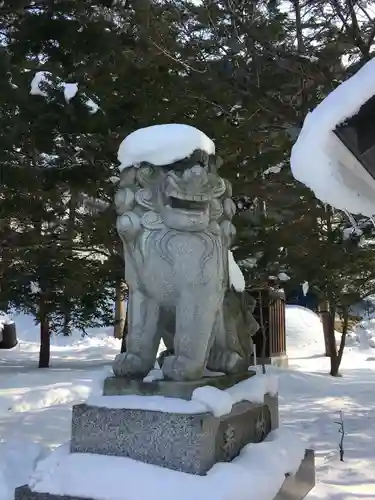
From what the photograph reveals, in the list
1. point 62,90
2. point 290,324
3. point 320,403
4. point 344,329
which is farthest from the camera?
point 290,324

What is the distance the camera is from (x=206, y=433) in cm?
293

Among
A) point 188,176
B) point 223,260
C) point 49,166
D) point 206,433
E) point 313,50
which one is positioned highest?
point 313,50

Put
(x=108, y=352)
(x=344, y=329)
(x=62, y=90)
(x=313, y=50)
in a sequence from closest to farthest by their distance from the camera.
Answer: (x=313, y=50) < (x=62, y=90) < (x=344, y=329) < (x=108, y=352)

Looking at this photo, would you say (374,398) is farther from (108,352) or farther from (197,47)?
(108,352)

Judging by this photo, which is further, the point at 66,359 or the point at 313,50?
the point at 66,359

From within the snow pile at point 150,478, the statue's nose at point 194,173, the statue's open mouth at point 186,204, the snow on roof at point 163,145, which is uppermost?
the snow on roof at point 163,145

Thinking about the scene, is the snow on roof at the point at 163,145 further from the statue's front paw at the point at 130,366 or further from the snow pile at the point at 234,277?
the statue's front paw at the point at 130,366

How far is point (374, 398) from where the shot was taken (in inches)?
310

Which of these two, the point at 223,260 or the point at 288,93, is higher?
the point at 288,93

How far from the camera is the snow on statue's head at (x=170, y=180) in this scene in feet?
10.7

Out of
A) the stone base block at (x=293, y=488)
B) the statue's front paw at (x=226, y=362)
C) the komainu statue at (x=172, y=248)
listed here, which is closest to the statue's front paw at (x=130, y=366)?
the komainu statue at (x=172, y=248)

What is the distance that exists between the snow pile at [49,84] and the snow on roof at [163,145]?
2510mm

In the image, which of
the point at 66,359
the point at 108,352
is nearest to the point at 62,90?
the point at 66,359

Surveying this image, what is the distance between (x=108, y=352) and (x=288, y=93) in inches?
377
